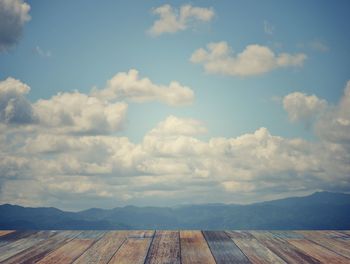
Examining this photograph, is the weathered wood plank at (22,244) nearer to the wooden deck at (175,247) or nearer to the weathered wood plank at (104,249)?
the wooden deck at (175,247)

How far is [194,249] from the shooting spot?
4.39m

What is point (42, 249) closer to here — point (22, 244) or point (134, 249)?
point (22, 244)

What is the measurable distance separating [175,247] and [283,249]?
1.43 m

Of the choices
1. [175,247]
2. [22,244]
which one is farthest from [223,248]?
[22,244]

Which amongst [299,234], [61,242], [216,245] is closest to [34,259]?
[61,242]

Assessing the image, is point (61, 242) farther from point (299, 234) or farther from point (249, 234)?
point (299, 234)

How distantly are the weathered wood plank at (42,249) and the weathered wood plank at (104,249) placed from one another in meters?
0.51

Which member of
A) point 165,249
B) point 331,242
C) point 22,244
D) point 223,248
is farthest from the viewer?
point 331,242

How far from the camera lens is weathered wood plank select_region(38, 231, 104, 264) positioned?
396cm

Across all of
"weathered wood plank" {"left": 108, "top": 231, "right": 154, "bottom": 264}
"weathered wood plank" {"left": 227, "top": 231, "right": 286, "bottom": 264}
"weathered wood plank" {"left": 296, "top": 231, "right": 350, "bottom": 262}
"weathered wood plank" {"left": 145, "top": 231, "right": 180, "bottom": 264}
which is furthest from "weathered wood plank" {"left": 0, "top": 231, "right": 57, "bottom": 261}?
"weathered wood plank" {"left": 296, "top": 231, "right": 350, "bottom": 262}

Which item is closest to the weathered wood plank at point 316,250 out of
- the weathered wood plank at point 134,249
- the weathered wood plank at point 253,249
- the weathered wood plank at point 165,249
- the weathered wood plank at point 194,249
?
the weathered wood plank at point 253,249

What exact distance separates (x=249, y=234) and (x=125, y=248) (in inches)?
85.9

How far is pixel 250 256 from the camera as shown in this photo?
161 inches

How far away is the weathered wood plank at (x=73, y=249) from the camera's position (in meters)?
3.96
